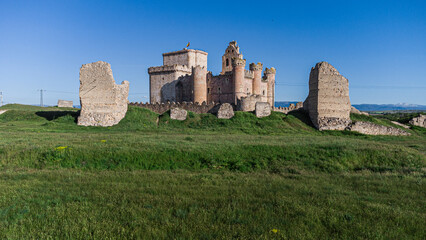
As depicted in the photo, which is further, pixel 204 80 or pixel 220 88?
pixel 204 80

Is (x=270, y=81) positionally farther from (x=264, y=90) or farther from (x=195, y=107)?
(x=195, y=107)

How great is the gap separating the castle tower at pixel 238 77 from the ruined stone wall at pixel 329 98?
8.69 metres

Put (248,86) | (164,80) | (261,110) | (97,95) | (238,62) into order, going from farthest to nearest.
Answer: (164,80), (248,86), (238,62), (261,110), (97,95)

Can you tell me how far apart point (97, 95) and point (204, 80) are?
14.8 m

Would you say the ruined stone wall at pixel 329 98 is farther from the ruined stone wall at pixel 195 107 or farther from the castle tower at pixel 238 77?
the ruined stone wall at pixel 195 107

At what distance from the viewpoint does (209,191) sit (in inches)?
A: 324

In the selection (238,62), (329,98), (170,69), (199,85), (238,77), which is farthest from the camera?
(170,69)

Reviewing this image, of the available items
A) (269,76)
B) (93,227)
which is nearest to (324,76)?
(269,76)

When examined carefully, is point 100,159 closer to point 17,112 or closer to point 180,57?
point 17,112

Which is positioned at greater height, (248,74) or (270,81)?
(248,74)

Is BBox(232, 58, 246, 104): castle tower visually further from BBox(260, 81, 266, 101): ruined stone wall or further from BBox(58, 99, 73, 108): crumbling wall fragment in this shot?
BBox(58, 99, 73, 108): crumbling wall fragment

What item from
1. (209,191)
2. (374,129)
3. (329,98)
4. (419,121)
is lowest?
(209,191)

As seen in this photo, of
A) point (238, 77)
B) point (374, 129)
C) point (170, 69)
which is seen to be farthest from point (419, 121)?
point (170, 69)

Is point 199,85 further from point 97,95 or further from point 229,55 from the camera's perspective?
point 97,95
